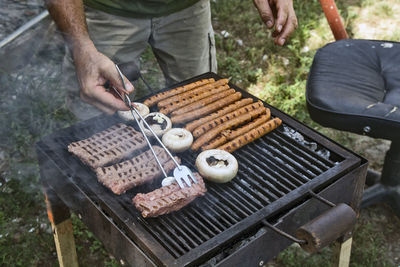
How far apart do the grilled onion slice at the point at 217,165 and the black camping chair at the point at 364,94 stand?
121 centimetres

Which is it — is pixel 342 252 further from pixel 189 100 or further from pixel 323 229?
pixel 189 100

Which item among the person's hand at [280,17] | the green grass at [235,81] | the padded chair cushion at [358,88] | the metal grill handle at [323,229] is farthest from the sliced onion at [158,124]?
the green grass at [235,81]

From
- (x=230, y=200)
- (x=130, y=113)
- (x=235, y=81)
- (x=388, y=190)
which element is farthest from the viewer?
(x=235, y=81)

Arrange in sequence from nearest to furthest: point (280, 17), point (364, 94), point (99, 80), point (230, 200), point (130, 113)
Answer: point (230, 200), point (99, 80), point (130, 113), point (280, 17), point (364, 94)

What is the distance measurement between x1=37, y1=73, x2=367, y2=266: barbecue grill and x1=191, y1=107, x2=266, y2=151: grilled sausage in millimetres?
→ 87

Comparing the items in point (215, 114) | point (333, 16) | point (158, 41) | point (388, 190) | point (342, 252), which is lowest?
point (388, 190)

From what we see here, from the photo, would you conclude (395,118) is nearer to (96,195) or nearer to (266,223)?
(266,223)

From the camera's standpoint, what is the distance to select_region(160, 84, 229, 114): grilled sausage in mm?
2799

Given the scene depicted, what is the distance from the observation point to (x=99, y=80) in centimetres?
251

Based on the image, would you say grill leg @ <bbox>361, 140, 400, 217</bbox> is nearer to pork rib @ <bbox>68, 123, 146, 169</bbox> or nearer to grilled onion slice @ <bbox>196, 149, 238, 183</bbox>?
grilled onion slice @ <bbox>196, 149, 238, 183</bbox>

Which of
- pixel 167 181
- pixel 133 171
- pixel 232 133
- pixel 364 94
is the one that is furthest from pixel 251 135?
pixel 364 94

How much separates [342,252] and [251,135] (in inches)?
41.6

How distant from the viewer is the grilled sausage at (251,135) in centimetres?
255

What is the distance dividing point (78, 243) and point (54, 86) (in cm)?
198
